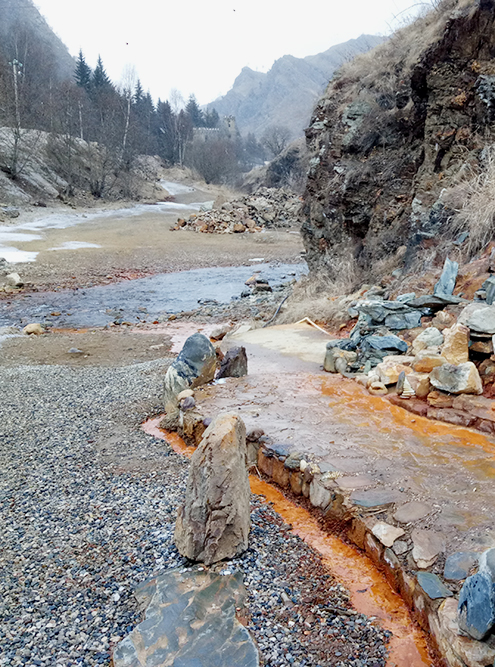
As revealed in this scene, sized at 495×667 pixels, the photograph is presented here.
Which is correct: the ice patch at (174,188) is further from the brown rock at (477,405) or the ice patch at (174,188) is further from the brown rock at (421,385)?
the brown rock at (477,405)

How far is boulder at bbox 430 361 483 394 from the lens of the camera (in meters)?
4.55

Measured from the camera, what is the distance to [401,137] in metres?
10.2

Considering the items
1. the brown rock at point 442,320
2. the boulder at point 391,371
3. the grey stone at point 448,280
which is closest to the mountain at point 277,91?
the grey stone at point 448,280

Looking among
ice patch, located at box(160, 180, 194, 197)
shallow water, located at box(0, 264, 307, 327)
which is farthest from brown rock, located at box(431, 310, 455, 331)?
ice patch, located at box(160, 180, 194, 197)

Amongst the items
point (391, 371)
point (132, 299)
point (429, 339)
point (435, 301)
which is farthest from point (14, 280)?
point (429, 339)

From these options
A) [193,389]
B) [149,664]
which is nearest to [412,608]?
[149,664]

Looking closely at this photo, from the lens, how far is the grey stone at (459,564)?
2600mm

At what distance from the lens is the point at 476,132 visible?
841 cm

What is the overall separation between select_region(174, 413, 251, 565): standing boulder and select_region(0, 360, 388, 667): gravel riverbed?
11cm

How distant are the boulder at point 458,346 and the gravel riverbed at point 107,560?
2.40 meters

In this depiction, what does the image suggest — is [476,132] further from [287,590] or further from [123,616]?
[123,616]

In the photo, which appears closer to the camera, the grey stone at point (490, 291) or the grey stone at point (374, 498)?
the grey stone at point (374, 498)

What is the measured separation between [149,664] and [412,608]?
1.35 meters

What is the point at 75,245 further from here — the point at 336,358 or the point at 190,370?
the point at 336,358
